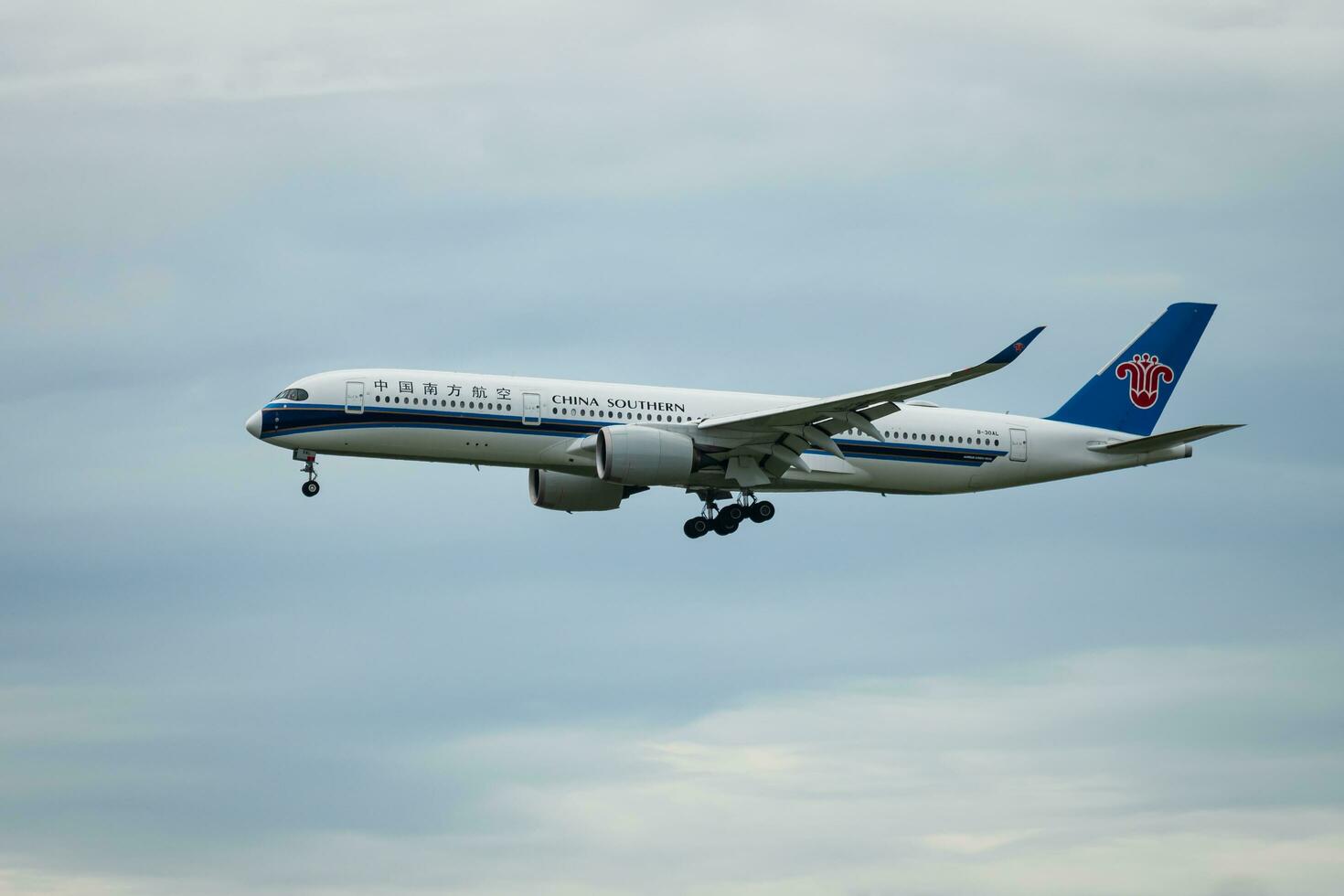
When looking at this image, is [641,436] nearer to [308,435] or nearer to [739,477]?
[739,477]

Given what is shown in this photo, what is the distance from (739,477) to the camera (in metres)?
58.3

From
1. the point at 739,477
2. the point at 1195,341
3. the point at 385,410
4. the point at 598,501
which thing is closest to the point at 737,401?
the point at 739,477

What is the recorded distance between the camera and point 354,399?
183 feet

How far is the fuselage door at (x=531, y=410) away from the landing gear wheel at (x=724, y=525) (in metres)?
7.52

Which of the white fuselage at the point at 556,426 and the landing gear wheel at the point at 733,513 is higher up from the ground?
the white fuselage at the point at 556,426

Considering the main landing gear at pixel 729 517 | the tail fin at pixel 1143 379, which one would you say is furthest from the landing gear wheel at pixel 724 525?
the tail fin at pixel 1143 379

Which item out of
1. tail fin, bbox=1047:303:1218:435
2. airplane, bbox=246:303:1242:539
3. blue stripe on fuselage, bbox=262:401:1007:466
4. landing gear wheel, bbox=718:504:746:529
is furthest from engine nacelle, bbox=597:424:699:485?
tail fin, bbox=1047:303:1218:435

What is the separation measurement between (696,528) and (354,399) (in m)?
12.1

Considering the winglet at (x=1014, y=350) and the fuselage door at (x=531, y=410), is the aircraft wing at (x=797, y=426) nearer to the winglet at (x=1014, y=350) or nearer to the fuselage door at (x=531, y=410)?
the winglet at (x=1014, y=350)

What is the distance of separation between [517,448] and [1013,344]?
15.4 metres

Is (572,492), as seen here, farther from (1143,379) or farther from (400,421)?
(1143,379)

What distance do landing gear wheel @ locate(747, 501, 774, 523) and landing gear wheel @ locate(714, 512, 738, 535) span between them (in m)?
0.64

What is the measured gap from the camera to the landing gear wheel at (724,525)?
60.4 meters

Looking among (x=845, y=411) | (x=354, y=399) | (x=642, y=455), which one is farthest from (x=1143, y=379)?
(x=354, y=399)
